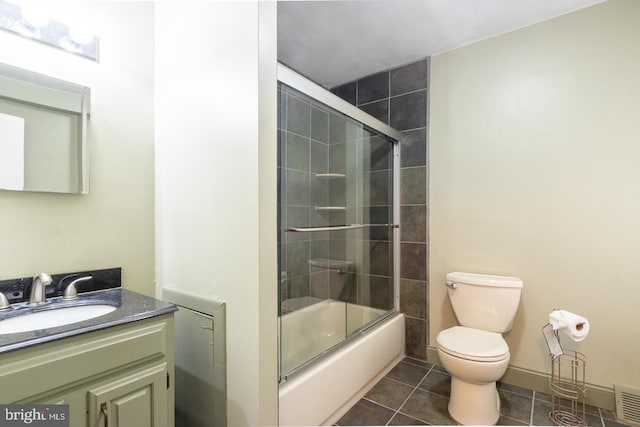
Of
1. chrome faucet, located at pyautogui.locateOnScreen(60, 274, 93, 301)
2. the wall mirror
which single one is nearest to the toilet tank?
chrome faucet, located at pyautogui.locateOnScreen(60, 274, 93, 301)

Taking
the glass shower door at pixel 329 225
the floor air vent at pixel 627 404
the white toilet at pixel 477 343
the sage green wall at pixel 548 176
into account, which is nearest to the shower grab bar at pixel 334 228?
the glass shower door at pixel 329 225

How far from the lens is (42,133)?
129 cm

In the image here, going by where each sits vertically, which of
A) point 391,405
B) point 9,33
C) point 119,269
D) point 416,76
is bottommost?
point 391,405

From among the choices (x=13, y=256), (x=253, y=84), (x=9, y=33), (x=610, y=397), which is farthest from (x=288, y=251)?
(x=610, y=397)

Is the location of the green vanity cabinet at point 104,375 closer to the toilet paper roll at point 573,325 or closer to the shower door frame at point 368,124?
the shower door frame at point 368,124

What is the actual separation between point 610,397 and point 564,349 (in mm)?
309

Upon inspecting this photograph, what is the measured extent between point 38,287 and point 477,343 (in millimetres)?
2194

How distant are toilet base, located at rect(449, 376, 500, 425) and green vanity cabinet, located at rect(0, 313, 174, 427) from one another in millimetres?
1509

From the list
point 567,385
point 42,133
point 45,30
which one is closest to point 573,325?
point 567,385

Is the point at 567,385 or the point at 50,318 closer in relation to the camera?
the point at 50,318

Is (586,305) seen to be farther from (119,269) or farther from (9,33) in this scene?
(9,33)

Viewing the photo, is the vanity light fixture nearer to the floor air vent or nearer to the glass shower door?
the glass shower door

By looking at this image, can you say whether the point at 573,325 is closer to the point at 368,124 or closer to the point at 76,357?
the point at 368,124

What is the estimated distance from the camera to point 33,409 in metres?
0.85
